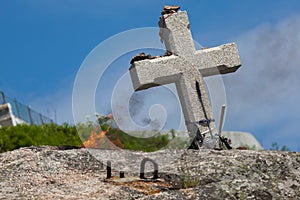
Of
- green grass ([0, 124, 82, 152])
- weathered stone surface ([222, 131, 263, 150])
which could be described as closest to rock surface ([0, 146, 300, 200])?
green grass ([0, 124, 82, 152])

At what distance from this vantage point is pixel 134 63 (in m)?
8.57

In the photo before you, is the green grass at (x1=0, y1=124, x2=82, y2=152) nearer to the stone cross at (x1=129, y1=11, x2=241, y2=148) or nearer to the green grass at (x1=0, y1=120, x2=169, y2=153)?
the green grass at (x1=0, y1=120, x2=169, y2=153)

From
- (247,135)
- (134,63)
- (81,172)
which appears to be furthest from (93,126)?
(247,135)

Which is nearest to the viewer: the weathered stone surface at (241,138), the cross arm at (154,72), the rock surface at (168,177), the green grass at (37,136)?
the rock surface at (168,177)

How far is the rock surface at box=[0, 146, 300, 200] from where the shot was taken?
6641mm

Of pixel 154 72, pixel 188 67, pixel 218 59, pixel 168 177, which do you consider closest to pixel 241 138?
pixel 218 59

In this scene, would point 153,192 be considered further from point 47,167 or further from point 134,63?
point 134,63

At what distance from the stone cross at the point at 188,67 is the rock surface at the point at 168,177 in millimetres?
1017

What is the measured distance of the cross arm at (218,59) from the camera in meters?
9.20

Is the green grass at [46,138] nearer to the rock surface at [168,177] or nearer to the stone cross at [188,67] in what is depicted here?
the stone cross at [188,67]

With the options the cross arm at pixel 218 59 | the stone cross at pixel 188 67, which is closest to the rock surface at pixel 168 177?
the stone cross at pixel 188 67

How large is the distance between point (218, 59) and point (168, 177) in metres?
2.62

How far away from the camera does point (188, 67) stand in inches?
358

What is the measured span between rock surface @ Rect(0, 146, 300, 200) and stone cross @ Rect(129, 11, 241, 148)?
102cm
